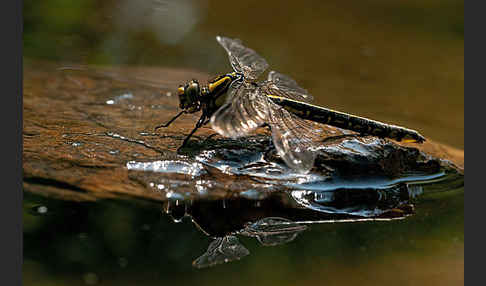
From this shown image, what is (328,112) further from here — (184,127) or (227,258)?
(227,258)

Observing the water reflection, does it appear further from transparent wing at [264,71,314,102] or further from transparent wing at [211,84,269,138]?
transparent wing at [264,71,314,102]

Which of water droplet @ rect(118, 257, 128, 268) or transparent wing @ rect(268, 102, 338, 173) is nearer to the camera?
water droplet @ rect(118, 257, 128, 268)

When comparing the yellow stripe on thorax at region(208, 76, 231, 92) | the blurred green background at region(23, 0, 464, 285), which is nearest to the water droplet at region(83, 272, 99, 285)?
the blurred green background at region(23, 0, 464, 285)

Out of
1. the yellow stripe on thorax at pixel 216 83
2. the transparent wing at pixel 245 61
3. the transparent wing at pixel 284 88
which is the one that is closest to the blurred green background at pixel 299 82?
the transparent wing at pixel 284 88

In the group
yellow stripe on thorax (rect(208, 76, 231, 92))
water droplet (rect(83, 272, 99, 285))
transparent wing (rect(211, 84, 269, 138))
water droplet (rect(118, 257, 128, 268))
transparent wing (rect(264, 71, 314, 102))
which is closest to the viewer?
water droplet (rect(83, 272, 99, 285))

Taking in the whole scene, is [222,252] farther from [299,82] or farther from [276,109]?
[299,82]

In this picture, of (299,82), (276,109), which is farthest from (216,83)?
(299,82)

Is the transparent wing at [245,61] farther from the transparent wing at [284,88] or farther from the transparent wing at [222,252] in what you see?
the transparent wing at [222,252]
